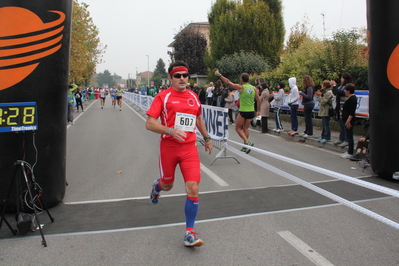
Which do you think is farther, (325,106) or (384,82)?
(325,106)

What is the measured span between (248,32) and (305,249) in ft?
119

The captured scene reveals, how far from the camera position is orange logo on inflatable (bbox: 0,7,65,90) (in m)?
4.31

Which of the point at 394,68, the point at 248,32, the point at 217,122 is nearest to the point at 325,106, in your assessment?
the point at 217,122

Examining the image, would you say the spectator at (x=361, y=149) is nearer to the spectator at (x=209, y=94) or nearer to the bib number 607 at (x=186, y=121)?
the bib number 607 at (x=186, y=121)

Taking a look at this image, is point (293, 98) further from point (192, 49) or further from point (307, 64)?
point (192, 49)

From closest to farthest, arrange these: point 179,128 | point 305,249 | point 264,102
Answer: point 305,249, point 179,128, point 264,102

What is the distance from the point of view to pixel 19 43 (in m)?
4.36

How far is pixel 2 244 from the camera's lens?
12.9 ft

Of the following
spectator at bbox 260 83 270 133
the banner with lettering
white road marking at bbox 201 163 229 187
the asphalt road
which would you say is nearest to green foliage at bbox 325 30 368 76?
spectator at bbox 260 83 270 133

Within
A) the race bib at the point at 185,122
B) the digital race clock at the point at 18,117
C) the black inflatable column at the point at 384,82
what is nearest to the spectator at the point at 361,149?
the black inflatable column at the point at 384,82

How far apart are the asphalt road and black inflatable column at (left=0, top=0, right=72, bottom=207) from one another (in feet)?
2.22

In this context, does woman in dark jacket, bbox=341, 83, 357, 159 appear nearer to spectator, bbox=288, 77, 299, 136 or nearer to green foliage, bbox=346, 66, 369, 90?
spectator, bbox=288, 77, 299, 136

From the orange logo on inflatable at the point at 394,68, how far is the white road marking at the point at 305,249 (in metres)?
3.53

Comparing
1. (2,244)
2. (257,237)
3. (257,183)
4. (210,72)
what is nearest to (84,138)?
(257,183)
